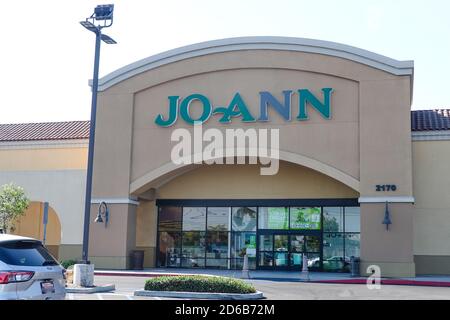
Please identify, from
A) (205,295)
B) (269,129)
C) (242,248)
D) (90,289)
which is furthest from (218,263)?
(205,295)

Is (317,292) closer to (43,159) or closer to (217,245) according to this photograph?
(217,245)

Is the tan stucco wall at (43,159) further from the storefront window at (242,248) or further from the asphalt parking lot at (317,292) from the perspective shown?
the asphalt parking lot at (317,292)

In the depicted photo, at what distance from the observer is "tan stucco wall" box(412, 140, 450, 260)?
90.7ft

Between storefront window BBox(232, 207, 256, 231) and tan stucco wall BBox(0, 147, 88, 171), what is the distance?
8.29 m

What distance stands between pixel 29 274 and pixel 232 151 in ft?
61.3

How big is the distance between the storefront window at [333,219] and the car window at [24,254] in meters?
20.4

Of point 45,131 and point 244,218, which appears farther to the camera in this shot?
point 45,131

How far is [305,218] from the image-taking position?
30000 millimetres

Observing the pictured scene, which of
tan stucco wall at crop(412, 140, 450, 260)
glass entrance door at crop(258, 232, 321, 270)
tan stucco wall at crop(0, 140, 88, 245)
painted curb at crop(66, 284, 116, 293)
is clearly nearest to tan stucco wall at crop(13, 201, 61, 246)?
tan stucco wall at crop(0, 140, 88, 245)

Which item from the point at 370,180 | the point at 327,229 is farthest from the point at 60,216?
the point at 370,180

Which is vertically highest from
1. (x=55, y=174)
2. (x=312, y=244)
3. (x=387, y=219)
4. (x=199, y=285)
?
(x=55, y=174)

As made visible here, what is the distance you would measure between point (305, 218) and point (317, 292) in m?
10.8

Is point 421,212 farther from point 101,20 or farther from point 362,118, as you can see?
point 101,20
